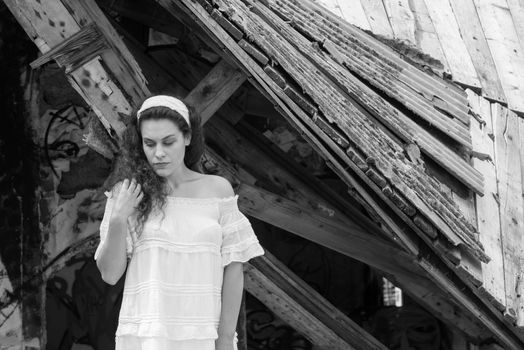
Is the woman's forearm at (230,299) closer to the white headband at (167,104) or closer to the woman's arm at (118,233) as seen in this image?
the woman's arm at (118,233)

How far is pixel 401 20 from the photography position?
1180 cm

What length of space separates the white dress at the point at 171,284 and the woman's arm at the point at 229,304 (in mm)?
49

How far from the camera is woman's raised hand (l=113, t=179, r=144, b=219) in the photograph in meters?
7.07

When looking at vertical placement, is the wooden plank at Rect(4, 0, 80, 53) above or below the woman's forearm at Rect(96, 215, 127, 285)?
above

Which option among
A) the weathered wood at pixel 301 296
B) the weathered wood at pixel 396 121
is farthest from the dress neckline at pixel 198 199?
the weathered wood at pixel 301 296

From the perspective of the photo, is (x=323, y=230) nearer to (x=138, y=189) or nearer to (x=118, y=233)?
(x=138, y=189)

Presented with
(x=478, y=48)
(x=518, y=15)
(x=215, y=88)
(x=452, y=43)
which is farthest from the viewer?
(x=518, y=15)

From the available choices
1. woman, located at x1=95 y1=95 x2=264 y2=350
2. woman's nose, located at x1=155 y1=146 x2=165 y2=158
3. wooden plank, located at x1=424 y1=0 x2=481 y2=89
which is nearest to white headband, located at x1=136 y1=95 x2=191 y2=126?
woman, located at x1=95 y1=95 x2=264 y2=350

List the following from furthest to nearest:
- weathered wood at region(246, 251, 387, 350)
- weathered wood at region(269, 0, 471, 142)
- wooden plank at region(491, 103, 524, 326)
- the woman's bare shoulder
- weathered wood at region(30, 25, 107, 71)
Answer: weathered wood at region(246, 251, 387, 350) → weathered wood at region(269, 0, 471, 142) → wooden plank at region(491, 103, 524, 326) → weathered wood at region(30, 25, 107, 71) → the woman's bare shoulder

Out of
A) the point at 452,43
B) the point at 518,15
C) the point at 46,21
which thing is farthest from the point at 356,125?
the point at 518,15

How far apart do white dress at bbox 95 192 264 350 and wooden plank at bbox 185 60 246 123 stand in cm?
241

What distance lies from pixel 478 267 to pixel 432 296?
1358 millimetres

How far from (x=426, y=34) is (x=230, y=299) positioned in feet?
16.5

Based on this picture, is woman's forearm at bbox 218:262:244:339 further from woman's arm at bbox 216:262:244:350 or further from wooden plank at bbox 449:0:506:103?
wooden plank at bbox 449:0:506:103
